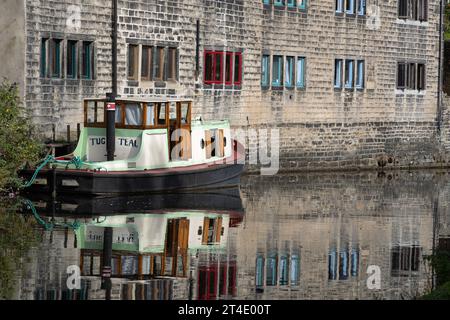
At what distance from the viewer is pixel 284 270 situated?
17.8 m

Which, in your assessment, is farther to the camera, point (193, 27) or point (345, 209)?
point (193, 27)

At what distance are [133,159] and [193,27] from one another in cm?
862

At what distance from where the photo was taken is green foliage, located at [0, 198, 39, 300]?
15948 millimetres

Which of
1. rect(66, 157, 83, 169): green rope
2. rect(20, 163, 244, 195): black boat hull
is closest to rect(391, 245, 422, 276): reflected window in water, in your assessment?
rect(20, 163, 244, 195): black boat hull

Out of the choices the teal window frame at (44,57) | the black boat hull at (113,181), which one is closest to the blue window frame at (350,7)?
the teal window frame at (44,57)

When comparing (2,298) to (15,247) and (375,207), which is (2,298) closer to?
(15,247)

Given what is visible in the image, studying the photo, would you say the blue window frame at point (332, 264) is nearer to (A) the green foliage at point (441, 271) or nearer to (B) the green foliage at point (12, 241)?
(A) the green foliage at point (441, 271)

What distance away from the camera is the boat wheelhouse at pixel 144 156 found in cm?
2689

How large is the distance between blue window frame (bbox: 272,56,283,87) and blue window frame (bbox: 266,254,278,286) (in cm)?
2016

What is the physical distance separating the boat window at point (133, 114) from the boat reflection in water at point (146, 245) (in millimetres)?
1821

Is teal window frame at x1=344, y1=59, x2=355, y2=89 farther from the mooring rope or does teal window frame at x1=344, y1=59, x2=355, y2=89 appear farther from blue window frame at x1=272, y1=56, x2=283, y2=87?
the mooring rope

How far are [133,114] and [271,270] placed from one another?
11.4 m

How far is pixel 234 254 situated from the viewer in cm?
1941
